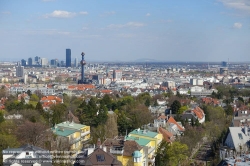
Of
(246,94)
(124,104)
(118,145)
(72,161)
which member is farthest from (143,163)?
(246,94)

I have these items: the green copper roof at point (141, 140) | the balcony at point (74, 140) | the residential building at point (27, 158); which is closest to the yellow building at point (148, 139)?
the green copper roof at point (141, 140)

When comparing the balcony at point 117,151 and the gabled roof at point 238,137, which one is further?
the gabled roof at point 238,137

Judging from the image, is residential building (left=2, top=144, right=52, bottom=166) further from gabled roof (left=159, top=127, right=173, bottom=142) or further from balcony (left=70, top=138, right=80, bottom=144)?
gabled roof (left=159, top=127, right=173, bottom=142)

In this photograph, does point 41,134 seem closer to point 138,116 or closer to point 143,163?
point 143,163

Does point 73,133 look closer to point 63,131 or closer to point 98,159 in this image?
point 63,131

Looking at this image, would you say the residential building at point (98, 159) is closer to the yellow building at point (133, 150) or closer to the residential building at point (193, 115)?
the yellow building at point (133, 150)

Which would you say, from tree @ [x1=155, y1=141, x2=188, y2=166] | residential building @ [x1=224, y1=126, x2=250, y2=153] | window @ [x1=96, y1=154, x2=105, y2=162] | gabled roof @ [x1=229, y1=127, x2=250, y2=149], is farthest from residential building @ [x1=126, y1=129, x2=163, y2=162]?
window @ [x1=96, y1=154, x2=105, y2=162]
